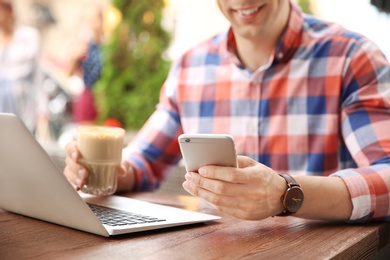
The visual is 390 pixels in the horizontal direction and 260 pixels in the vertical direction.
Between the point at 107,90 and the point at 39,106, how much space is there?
0.88 metres

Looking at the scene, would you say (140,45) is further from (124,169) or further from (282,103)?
(124,169)

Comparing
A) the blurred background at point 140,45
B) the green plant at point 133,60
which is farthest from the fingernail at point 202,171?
the green plant at point 133,60

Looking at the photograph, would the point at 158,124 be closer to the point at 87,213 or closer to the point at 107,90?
the point at 87,213

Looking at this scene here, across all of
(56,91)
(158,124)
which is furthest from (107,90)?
(158,124)

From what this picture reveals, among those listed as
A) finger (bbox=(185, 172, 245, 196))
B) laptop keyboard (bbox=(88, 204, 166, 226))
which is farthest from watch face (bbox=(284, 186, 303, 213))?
laptop keyboard (bbox=(88, 204, 166, 226))

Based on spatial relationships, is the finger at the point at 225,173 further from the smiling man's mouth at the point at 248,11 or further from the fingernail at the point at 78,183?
the smiling man's mouth at the point at 248,11

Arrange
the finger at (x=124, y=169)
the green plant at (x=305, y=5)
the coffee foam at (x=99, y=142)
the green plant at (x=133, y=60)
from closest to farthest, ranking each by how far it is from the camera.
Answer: the coffee foam at (x=99, y=142), the finger at (x=124, y=169), the green plant at (x=305, y=5), the green plant at (x=133, y=60)

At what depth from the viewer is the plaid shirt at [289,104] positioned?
1.51 metres

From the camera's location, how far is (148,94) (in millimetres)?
4691

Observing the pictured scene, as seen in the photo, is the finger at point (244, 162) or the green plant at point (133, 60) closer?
the finger at point (244, 162)

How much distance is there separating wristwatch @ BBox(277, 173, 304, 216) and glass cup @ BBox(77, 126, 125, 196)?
429 millimetres

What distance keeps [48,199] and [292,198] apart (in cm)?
45

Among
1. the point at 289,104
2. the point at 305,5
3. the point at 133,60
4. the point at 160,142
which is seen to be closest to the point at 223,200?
the point at 289,104

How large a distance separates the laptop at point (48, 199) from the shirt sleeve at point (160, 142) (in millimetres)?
541
